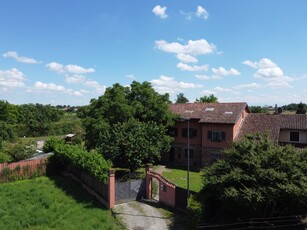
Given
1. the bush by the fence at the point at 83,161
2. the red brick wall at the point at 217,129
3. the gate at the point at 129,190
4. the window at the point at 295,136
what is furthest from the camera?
the red brick wall at the point at 217,129

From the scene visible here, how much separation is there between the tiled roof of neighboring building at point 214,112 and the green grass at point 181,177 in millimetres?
6526

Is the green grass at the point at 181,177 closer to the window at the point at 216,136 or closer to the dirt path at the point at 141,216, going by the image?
the window at the point at 216,136

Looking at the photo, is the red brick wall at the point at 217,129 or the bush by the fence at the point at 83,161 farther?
the red brick wall at the point at 217,129

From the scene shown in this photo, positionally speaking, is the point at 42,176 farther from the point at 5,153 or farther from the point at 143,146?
the point at 143,146

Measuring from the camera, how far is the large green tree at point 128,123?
24.7m

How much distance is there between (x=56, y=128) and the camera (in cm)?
7594

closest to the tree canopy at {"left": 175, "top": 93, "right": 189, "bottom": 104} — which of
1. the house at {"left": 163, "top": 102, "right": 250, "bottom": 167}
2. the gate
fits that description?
the house at {"left": 163, "top": 102, "right": 250, "bottom": 167}

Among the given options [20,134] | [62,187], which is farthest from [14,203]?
[20,134]

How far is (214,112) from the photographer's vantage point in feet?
108

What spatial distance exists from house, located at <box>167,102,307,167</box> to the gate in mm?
10128

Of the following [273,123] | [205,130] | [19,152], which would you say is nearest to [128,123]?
[205,130]

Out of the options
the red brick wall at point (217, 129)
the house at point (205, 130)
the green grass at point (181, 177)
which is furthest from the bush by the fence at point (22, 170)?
the red brick wall at point (217, 129)

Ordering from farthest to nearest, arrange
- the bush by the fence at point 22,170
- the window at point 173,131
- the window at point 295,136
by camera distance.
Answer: the window at point 173,131 → the window at point 295,136 → the bush by the fence at point 22,170

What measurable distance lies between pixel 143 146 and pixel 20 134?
5669 cm
